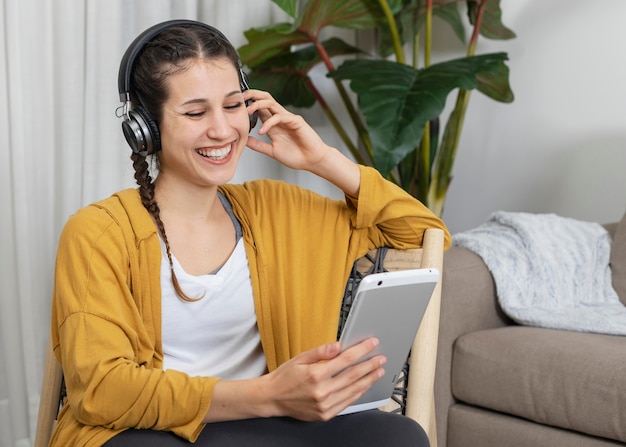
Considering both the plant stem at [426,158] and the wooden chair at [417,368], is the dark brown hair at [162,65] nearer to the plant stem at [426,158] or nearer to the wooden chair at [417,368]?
the wooden chair at [417,368]

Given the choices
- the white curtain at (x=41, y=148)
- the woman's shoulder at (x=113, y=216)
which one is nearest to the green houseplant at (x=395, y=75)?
the white curtain at (x=41, y=148)

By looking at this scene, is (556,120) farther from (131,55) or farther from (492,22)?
(131,55)

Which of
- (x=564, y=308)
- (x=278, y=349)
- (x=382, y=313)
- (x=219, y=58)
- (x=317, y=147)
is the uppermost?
(x=219, y=58)

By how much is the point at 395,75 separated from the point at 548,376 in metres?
0.95

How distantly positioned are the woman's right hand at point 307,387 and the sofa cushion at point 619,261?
1.31 metres

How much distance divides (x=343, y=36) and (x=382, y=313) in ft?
7.50

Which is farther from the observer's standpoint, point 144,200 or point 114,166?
point 114,166

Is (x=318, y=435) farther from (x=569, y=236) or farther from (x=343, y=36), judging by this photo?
(x=343, y=36)

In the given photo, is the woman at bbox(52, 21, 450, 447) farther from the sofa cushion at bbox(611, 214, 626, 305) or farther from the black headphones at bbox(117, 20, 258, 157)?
the sofa cushion at bbox(611, 214, 626, 305)

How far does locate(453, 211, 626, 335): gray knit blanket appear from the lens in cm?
208

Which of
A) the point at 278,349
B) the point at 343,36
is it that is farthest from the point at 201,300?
the point at 343,36

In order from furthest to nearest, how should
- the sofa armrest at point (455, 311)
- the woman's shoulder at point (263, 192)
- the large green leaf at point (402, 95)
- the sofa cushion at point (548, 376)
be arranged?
1. the large green leaf at point (402, 95)
2. the sofa armrest at point (455, 311)
3. the sofa cushion at point (548, 376)
4. the woman's shoulder at point (263, 192)

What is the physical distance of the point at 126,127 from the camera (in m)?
1.20

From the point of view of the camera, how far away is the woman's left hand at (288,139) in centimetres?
131
